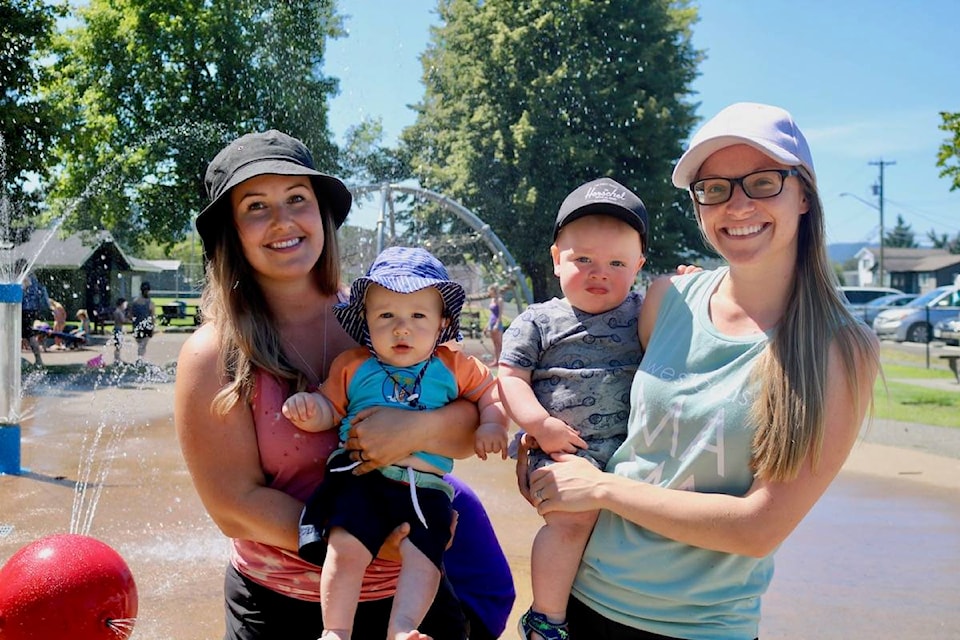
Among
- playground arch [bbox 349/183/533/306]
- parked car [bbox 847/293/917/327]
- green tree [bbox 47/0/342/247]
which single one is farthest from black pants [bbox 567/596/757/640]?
parked car [bbox 847/293/917/327]

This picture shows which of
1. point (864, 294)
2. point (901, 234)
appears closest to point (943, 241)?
point (901, 234)

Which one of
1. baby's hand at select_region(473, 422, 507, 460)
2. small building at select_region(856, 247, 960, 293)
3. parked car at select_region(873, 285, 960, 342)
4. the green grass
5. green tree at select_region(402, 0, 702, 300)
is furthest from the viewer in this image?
small building at select_region(856, 247, 960, 293)

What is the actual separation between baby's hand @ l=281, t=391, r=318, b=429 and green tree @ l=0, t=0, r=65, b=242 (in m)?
19.2

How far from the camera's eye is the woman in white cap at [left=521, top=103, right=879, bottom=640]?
1.93 meters

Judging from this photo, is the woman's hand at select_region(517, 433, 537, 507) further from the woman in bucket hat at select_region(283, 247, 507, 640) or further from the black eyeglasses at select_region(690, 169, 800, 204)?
the black eyeglasses at select_region(690, 169, 800, 204)

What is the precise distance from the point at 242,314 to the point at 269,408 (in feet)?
0.93

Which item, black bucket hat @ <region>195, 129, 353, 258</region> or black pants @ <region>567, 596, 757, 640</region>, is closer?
black pants @ <region>567, 596, 757, 640</region>

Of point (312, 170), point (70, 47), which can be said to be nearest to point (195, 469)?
point (312, 170)

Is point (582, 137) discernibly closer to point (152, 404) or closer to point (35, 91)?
point (35, 91)

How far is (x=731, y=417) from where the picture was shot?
1.99 m

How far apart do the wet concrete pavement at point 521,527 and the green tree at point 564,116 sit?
18810 millimetres

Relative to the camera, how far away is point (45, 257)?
40219 millimetres

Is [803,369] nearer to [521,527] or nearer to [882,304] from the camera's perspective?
[521,527]

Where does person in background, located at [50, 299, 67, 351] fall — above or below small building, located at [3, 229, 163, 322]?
below
